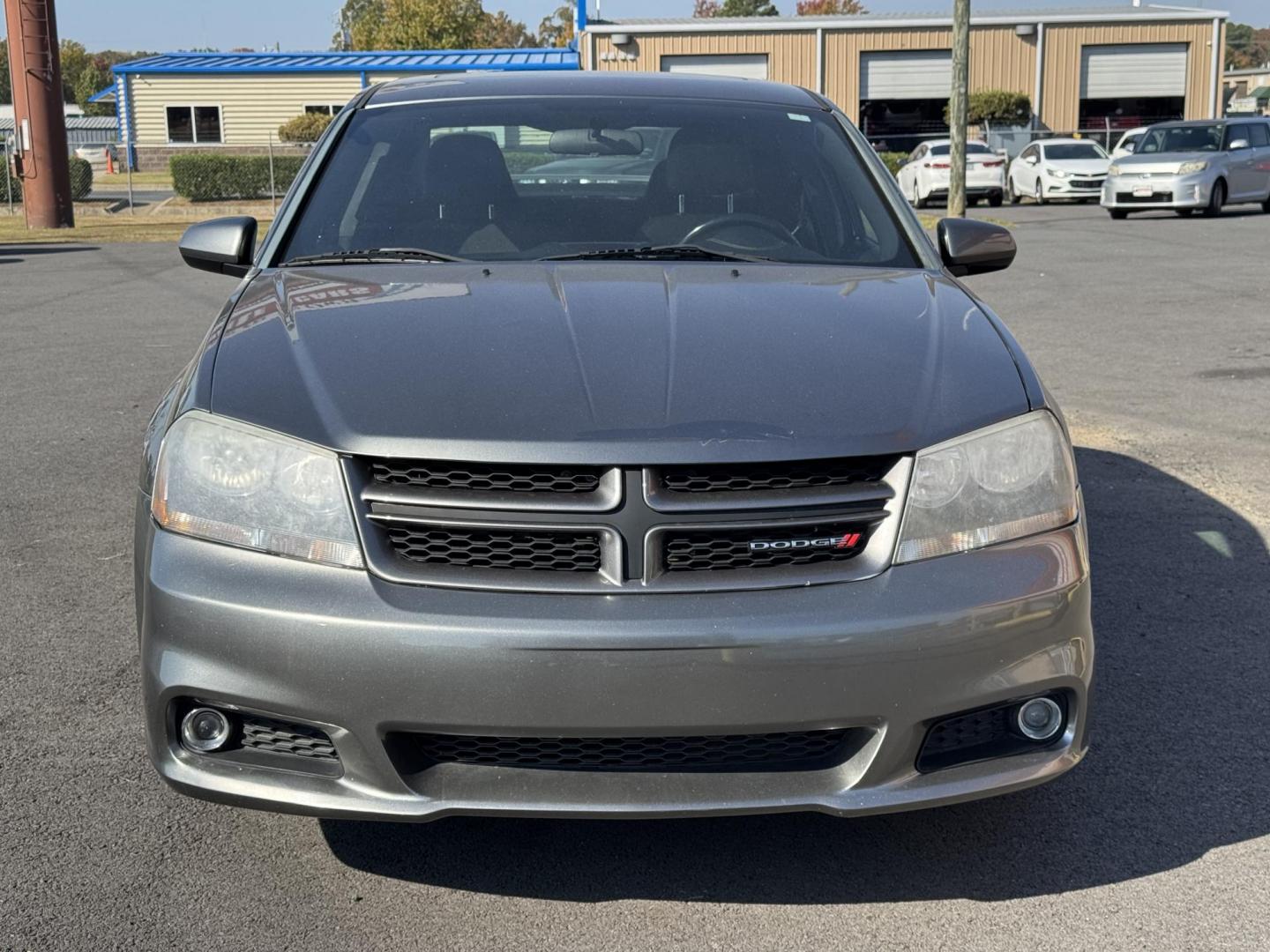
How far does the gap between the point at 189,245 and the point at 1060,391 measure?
530cm

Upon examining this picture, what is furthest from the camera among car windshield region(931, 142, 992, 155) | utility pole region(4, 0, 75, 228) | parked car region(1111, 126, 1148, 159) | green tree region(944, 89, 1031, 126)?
green tree region(944, 89, 1031, 126)

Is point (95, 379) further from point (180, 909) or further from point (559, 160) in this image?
point (180, 909)

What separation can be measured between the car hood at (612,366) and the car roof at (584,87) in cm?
108

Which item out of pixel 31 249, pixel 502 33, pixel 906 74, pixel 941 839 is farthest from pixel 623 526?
pixel 502 33

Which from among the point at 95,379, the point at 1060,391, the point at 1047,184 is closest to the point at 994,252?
the point at 1060,391

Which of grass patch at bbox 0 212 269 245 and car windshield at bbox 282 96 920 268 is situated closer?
car windshield at bbox 282 96 920 268

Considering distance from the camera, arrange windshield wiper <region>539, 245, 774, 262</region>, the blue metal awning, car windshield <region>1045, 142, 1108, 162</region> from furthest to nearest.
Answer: the blue metal awning < car windshield <region>1045, 142, 1108, 162</region> < windshield wiper <region>539, 245, 774, 262</region>

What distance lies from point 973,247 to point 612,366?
160 cm

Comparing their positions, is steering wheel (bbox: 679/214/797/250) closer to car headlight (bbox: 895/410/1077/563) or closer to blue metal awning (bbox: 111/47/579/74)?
car headlight (bbox: 895/410/1077/563)

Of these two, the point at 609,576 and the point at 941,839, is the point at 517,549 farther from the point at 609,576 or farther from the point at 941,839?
the point at 941,839

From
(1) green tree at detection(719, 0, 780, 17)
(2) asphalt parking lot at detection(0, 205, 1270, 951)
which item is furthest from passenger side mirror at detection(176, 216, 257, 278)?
(1) green tree at detection(719, 0, 780, 17)

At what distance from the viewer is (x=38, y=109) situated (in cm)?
2603

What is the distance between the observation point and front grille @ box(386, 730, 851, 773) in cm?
252

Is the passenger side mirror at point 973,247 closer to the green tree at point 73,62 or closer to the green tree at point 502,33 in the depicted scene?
the green tree at point 502,33
